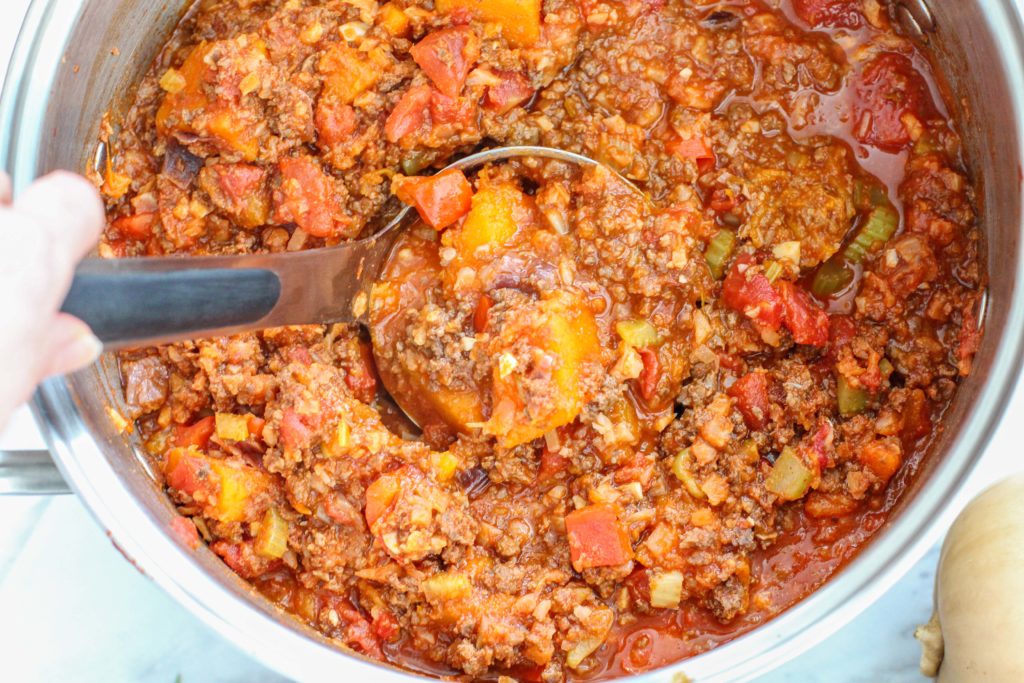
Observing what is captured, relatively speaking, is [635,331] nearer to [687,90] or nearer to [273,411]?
[687,90]

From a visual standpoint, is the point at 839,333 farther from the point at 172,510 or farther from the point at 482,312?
the point at 172,510

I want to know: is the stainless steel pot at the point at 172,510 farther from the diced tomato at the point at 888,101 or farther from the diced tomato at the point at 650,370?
the diced tomato at the point at 650,370

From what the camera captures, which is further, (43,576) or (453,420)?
(43,576)

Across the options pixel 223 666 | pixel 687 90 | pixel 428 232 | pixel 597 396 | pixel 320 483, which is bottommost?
pixel 223 666

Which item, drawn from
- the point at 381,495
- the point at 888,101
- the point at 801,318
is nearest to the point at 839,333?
the point at 801,318

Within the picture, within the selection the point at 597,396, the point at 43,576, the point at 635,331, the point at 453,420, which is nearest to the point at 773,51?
the point at 635,331

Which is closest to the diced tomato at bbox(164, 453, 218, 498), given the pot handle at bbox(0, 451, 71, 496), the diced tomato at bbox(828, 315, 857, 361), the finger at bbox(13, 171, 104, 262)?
the pot handle at bbox(0, 451, 71, 496)
